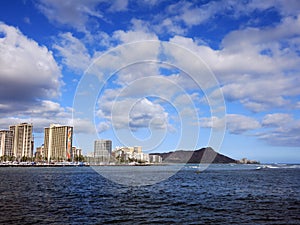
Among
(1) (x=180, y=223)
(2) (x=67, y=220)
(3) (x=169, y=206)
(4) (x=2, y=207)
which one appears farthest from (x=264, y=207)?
(4) (x=2, y=207)

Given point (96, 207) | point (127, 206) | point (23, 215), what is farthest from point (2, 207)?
point (127, 206)

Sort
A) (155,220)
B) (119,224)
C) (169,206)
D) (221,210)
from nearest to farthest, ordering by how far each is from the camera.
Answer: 1. (119,224)
2. (155,220)
3. (221,210)
4. (169,206)

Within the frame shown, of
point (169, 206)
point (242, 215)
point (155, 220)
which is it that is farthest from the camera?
point (169, 206)

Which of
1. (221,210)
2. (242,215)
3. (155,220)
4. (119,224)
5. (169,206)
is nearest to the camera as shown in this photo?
(119,224)

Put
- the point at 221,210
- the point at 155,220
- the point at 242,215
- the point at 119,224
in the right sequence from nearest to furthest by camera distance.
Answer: the point at 119,224
the point at 155,220
the point at 242,215
the point at 221,210

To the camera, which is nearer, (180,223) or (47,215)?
(180,223)

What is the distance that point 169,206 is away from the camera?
133 ft

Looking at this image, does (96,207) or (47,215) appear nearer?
(47,215)

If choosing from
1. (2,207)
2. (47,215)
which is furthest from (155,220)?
(2,207)

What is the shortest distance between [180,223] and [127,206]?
11.1 m

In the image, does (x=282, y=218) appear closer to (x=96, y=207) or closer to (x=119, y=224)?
(x=119, y=224)

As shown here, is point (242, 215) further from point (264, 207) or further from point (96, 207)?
point (96, 207)

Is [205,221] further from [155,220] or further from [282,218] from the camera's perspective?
[282,218]

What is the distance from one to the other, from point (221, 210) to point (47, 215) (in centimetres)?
1919
